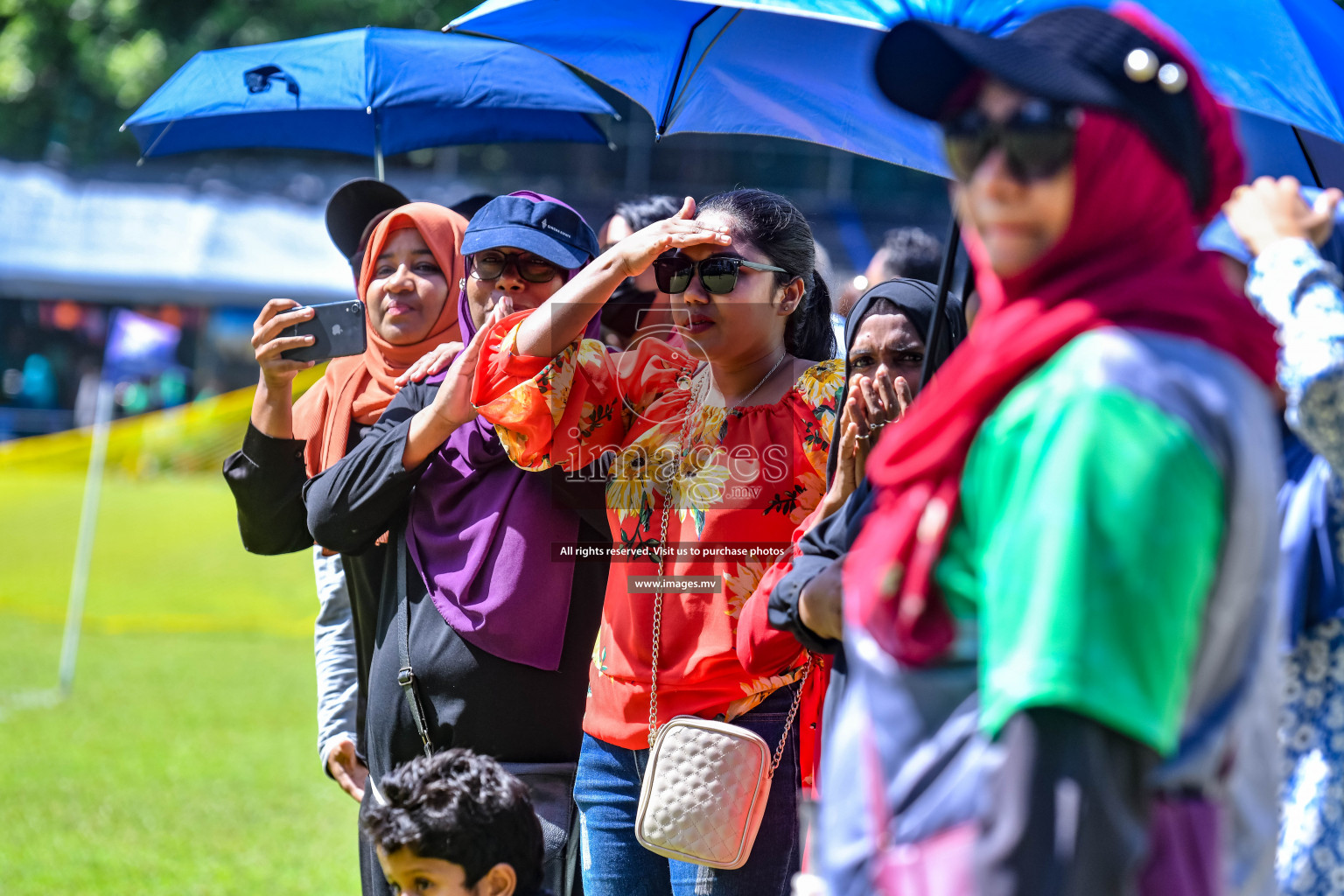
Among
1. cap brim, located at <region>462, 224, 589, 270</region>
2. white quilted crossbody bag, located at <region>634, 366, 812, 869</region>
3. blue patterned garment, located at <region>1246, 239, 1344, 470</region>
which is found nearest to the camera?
blue patterned garment, located at <region>1246, 239, 1344, 470</region>

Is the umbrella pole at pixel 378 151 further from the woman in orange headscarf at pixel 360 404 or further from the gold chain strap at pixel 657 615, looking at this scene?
the gold chain strap at pixel 657 615

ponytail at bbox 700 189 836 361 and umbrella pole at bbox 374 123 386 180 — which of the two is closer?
ponytail at bbox 700 189 836 361

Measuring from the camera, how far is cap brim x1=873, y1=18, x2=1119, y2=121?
58.5 inches

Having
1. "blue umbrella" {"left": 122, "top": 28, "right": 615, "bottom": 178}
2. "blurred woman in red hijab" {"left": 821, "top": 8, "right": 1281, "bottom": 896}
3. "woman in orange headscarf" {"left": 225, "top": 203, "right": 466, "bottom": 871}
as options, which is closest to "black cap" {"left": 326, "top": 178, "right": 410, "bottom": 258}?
"blue umbrella" {"left": 122, "top": 28, "right": 615, "bottom": 178}

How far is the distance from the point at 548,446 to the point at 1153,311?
1557 mm

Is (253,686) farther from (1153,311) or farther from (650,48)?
(1153,311)

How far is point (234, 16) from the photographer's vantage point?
25.1m

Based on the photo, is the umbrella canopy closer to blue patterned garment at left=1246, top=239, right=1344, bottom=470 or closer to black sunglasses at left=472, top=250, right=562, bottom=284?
black sunglasses at left=472, top=250, right=562, bottom=284

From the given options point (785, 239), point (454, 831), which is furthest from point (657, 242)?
point (454, 831)

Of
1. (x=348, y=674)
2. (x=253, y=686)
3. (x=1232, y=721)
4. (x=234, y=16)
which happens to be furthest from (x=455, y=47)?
(x=234, y=16)

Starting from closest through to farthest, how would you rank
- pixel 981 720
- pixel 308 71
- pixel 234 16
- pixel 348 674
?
pixel 981 720, pixel 348 674, pixel 308 71, pixel 234 16

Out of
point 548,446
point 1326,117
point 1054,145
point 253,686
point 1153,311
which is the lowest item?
point 253,686

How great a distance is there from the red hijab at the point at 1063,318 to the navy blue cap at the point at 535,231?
1.66m

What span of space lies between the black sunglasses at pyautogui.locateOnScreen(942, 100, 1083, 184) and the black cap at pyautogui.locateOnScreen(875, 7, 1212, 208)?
2 cm
